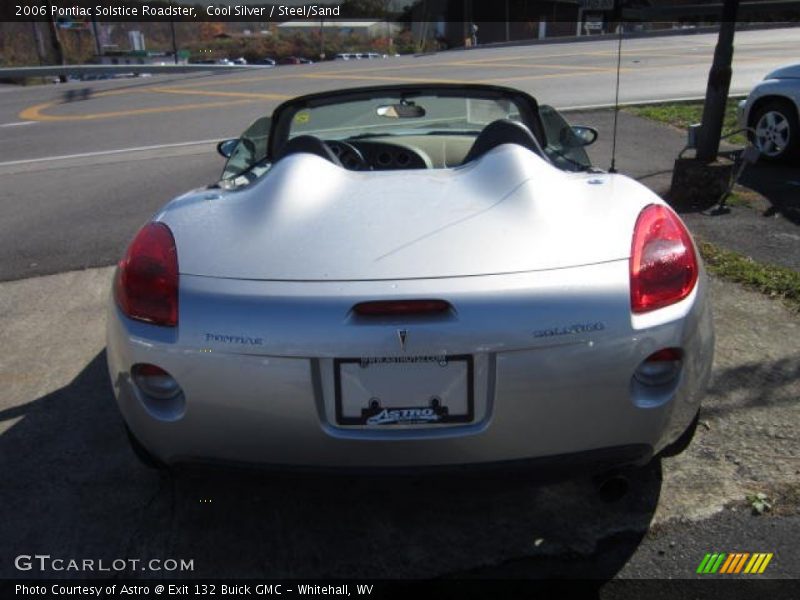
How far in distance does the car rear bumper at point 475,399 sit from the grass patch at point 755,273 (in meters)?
2.49

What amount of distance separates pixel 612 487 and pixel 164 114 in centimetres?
1356

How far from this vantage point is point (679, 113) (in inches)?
424

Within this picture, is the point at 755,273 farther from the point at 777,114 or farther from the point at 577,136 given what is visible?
the point at 777,114

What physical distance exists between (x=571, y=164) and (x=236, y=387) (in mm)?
1881

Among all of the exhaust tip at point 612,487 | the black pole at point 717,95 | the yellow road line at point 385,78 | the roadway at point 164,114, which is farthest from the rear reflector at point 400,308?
the yellow road line at point 385,78

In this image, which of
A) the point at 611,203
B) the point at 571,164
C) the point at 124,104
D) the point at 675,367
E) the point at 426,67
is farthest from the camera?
the point at 426,67

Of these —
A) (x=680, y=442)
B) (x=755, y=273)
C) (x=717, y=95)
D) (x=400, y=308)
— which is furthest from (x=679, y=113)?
(x=400, y=308)

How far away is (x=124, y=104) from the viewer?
16078mm

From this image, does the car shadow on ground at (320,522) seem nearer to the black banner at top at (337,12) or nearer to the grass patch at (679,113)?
the grass patch at (679,113)

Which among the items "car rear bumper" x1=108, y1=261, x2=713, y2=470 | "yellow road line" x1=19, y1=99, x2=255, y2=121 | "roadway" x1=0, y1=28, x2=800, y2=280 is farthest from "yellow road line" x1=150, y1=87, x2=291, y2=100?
"car rear bumper" x1=108, y1=261, x2=713, y2=470

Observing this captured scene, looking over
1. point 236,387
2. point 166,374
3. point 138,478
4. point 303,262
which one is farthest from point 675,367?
point 138,478

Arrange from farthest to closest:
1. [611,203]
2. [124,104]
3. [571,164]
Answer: [124,104] < [571,164] < [611,203]

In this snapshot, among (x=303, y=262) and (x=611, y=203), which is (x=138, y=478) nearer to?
(x=303, y=262)

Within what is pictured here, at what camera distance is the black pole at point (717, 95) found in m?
6.00
